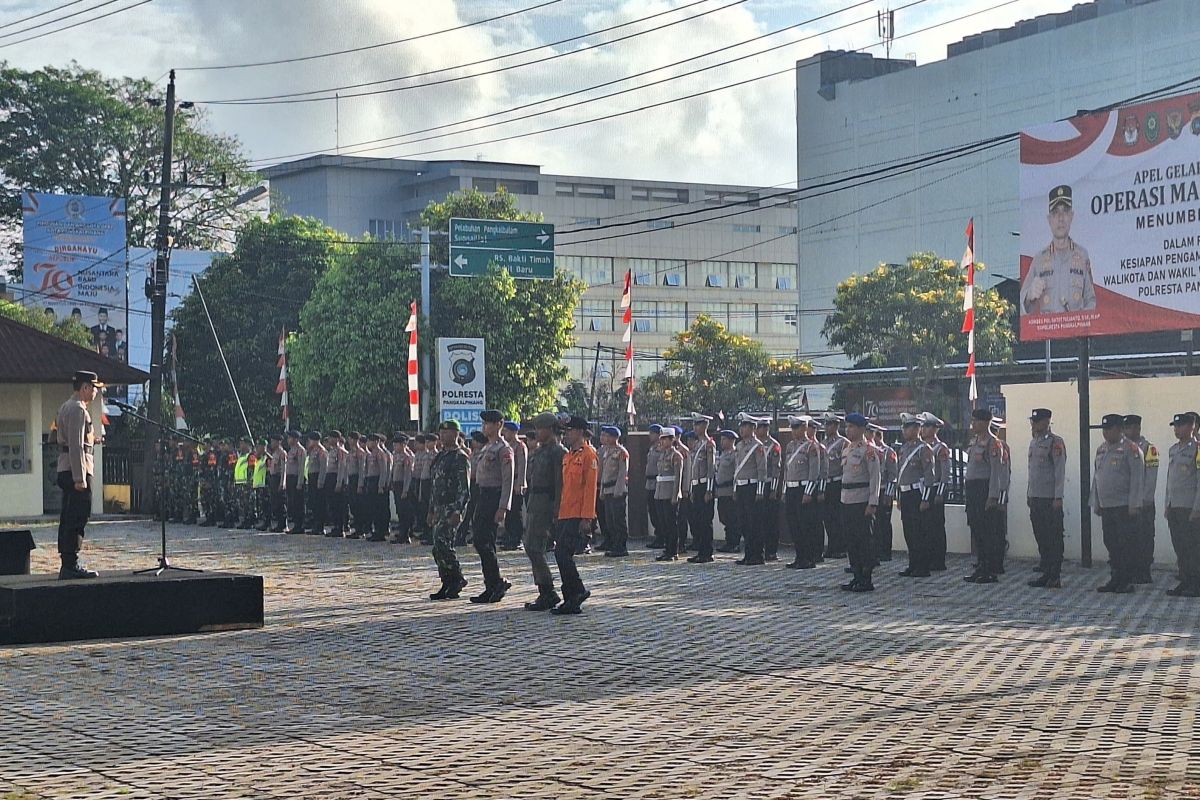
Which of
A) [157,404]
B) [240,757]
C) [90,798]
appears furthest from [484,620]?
[157,404]

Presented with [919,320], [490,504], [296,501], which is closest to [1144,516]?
[490,504]

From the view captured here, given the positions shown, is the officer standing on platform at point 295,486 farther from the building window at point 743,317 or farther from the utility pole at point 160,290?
the building window at point 743,317

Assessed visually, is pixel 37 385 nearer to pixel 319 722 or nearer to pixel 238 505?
pixel 238 505

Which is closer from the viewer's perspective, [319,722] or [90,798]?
[90,798]

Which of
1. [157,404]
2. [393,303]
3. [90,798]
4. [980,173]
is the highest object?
[980,173]

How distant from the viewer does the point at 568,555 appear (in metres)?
14.5

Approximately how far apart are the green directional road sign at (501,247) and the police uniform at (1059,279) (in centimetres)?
1979

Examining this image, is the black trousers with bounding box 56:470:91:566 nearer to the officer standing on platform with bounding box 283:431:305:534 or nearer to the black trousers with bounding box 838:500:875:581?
the black trousers with bounding box 838:500:875:581

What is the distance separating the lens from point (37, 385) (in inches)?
1417

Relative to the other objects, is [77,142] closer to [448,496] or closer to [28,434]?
[28,434]

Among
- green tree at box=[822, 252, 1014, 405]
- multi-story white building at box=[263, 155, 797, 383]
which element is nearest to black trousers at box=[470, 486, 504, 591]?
green tree at box=[822, 252, 1014, 405]

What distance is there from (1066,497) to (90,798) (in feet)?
52.4

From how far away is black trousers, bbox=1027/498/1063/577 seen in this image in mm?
17312

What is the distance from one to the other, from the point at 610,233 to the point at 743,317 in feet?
46.0
